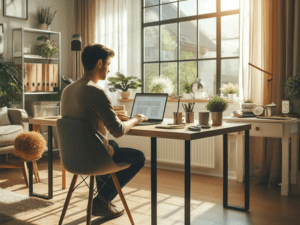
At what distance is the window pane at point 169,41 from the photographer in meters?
4.96

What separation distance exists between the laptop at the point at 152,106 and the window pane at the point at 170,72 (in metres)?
1.92

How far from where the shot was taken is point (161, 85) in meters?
4.73

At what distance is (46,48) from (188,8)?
197cm

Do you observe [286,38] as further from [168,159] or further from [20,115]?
[20,115]

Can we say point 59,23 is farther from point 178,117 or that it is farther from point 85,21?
point 178,117

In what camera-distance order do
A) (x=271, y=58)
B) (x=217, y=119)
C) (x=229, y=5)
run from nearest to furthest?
(x=217, y=119), (x=271, y=58), (x=229, y=5)

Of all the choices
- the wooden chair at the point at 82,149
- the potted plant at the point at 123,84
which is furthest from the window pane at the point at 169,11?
the wooden chair at the point at 82,149

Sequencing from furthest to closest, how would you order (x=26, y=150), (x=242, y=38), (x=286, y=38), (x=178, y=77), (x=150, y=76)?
(x=150, y=76) < (x=178, y=77) < (x=242, y=38) < (x=286, y=38) < (x=26, y=150)

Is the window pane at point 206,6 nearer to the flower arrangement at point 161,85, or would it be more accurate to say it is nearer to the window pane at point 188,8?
the window pane at point 188,8

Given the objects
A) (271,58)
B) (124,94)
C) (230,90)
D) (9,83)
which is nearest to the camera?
(271,58)

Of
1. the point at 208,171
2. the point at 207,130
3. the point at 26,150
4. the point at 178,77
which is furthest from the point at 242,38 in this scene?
the point at 26,150

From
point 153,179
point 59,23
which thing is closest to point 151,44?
point 59,23

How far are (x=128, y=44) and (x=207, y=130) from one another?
3.13m

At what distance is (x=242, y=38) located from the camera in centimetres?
395
